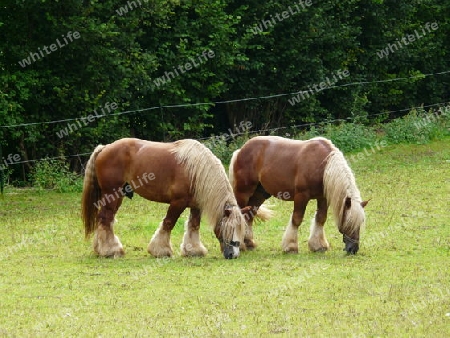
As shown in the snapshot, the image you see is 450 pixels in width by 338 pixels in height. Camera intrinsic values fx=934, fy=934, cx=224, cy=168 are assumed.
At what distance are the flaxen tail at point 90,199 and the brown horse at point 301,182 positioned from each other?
77.0 inches

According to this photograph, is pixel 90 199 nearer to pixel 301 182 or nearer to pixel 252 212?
pixel 252 212

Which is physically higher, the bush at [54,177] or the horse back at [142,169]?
the horse back at [142,169]

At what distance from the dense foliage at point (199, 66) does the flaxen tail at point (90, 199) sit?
20.6 feet

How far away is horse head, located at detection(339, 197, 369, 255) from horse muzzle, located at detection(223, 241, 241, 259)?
4.38 ft

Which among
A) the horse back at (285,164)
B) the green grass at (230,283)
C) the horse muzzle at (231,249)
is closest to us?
the green grass at (230,283)

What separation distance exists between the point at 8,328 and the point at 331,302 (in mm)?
3209

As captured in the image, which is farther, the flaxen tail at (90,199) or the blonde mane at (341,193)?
the flaxen tail at (90,199)

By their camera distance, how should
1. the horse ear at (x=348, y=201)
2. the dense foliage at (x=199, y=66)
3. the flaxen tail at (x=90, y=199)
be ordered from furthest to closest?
the dense foliage at (x=199, y=66) < the flaxen tail at (x=90, y=199) < the horse ear at (x=348, y=201)

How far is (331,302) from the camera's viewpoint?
9.51 meters

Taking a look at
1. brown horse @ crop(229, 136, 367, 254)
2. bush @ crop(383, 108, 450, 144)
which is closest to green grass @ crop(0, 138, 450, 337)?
brown horse @ crop(229, 136, 367, 254)

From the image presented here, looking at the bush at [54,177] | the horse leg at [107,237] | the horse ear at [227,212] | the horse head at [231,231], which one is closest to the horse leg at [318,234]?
the horse head at [231,231]

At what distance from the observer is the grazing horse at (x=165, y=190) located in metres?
11.9

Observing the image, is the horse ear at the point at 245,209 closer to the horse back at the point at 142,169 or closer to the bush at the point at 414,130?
the horse back at the point at 142,169

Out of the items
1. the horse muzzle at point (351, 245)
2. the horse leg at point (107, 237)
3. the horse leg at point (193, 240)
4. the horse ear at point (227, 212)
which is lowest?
the horse muzzle at point (351, 245)
